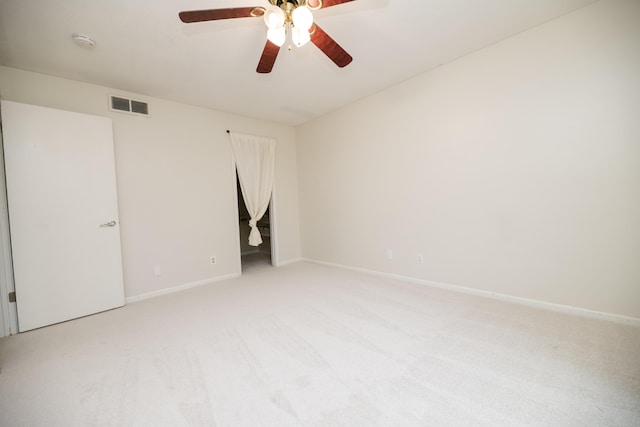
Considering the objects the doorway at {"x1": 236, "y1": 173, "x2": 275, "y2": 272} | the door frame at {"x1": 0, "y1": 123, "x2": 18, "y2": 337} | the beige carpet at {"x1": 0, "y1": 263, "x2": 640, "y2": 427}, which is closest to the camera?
the beige carpet at {"x1": 0, "y1": 263, "x2": 640, "y2": 427}

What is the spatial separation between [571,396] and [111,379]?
2.78 meters

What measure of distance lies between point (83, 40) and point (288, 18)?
1.86 meters

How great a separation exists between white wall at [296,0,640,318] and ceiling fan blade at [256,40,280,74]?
1972 mm

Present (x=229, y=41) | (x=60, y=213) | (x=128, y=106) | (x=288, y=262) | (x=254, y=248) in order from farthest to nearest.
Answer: (x=254, y=248) → (x=288, y=262) → (x=128, y=106) → (x=60, y=213) → (x=229, y=41)

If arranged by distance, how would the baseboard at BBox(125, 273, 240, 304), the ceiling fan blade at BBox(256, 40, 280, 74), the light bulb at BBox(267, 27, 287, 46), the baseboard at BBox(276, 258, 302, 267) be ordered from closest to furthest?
the light bulb at BBox(267, 27, 287, 46), the ceiling fan blade at BBox(256, 40, 280, 74), the baseboard at BBox(125, 273, 240, 304), the baseboard at BBox(276, 258, 302, 267)

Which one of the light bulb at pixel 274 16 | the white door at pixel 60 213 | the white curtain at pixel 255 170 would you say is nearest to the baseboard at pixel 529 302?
the white curtain at pixel 255 170

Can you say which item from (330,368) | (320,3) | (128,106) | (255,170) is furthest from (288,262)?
(320,3)

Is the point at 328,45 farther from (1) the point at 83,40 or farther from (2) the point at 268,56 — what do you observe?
(1) the point at 83,40

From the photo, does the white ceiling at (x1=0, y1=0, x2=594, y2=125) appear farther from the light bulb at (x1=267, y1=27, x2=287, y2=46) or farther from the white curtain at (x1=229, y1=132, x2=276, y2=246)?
the white curtain at (x1=229, y1=132, x2=276, y2=246)

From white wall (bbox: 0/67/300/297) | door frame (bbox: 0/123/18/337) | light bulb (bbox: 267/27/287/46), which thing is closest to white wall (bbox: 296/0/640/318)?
light bulb (bbox: 267/27/287/46)

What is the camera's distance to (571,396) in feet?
4.39

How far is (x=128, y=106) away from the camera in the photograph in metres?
2.99

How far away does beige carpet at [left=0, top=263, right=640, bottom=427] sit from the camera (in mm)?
1301

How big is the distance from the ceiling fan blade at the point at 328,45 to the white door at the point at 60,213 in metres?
2.63
